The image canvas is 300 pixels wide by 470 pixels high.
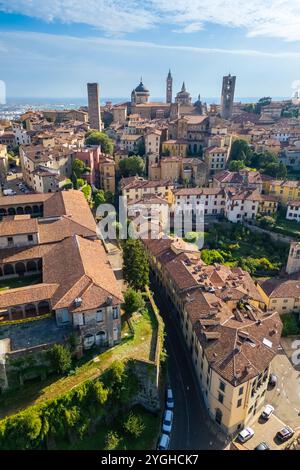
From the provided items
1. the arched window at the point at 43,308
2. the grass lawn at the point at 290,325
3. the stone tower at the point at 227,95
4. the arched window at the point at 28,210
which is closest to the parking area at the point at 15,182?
the arched window at the point at 28,210

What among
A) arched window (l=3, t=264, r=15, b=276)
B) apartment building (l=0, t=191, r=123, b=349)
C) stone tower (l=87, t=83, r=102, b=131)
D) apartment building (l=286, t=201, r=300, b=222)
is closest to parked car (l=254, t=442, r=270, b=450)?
apartment building (l=0, t=191, r=123, b=349)

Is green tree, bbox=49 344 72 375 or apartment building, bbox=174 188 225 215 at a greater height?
apartment building, bbox=174 188 225 215

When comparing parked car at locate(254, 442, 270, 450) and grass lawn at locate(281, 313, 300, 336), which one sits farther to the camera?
grass lawn at locate(281, 313, 300, 336)

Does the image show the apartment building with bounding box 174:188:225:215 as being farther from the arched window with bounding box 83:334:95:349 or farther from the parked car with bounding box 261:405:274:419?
the parked car with bounding box 261:405:274:419

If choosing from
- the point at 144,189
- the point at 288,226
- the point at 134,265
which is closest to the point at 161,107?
the point at 144,189

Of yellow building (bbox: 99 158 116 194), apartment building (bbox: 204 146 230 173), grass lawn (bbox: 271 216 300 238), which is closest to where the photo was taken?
grass lawn (bbox: 271 216 300 238)

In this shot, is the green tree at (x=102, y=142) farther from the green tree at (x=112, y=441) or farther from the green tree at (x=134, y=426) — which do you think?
the green tree at (x=112, y=441)

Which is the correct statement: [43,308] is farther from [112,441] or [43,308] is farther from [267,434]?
[267,434]
